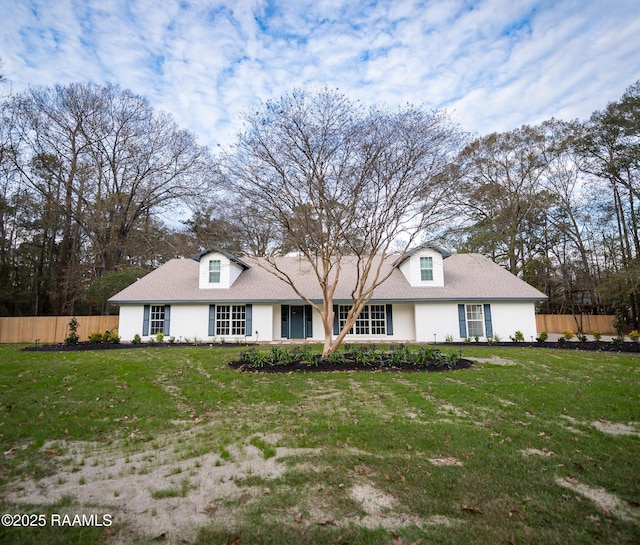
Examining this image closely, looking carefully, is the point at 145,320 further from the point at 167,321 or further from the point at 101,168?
the point at 101,168

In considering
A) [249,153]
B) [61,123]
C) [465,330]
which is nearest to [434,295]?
[465,330]

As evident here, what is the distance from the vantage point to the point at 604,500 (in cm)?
317

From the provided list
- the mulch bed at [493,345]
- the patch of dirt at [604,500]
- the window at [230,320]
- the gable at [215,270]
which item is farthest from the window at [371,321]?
the patch of dirt at [604,500]

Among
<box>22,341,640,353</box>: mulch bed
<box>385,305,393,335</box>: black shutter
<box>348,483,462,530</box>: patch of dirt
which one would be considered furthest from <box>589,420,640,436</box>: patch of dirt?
<box>385,305,393,335</box>: black shutter

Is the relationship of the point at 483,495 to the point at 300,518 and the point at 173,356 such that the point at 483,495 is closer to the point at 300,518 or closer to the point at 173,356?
the point at 300,518

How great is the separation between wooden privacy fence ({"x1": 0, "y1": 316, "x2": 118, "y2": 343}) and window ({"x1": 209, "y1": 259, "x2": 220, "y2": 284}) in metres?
5.86

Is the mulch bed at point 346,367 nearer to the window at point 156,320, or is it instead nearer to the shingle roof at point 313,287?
the shingle roof at point 313,287

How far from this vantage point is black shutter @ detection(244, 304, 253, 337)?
17.6 metres

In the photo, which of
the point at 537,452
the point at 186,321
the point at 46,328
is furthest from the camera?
the point at 46,328

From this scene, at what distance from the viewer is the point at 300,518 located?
293 centimetres

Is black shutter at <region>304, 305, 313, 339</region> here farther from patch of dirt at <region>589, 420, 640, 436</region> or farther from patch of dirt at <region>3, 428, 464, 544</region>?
patch of dirt at <region>589, 420, 640, 436</region>

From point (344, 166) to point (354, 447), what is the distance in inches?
326

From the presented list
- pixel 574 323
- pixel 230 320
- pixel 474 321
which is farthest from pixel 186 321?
pixel 574 323

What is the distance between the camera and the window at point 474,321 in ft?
56.7
